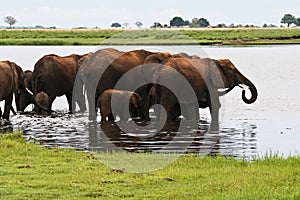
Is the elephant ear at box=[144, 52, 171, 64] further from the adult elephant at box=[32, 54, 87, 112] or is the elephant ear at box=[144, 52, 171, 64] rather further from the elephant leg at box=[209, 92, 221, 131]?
the adult elephant at box=[32, 54, 87, 112]

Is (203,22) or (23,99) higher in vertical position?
(23,99)

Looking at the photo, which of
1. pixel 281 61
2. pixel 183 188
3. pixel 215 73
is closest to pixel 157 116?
pixel 215 73

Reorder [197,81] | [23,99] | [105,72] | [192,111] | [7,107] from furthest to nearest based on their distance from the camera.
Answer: [23,99] < [105,72] < [7,107] < [192,111] < [197,81]

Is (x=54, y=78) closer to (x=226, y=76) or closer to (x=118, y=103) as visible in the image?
(x=118, y=103)

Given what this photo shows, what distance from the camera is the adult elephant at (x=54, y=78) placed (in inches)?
869

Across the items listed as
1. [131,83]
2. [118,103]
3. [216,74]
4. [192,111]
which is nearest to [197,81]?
[216,74]

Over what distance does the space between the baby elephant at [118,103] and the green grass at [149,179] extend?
18.9 feet

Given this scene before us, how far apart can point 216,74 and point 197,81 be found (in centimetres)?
50

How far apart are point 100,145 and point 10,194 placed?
19.9 ft

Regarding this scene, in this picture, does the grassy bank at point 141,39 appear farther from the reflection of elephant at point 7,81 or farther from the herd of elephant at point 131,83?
the reflection of elephant at point 7,81

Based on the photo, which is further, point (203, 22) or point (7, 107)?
point (203, 22)

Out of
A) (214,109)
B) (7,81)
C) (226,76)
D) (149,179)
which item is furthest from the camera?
(7,81)

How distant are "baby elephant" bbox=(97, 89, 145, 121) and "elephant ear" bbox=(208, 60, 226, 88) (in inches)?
74.4

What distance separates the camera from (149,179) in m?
10.7
